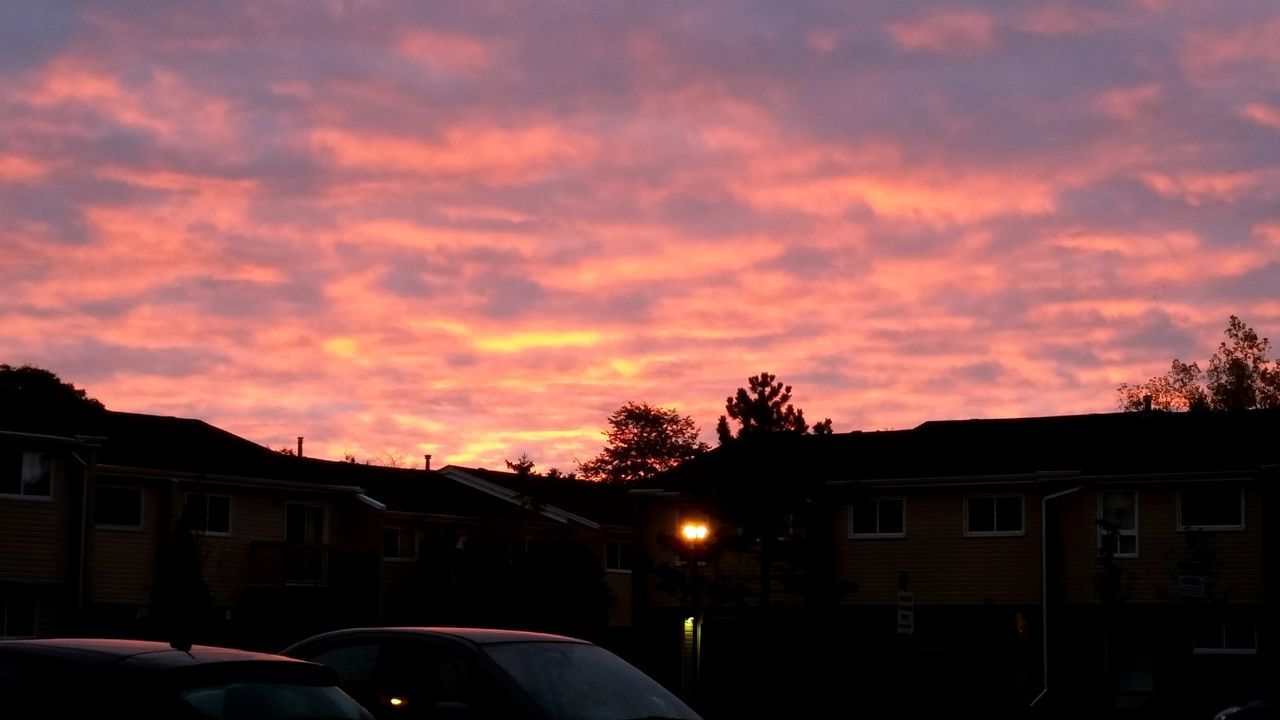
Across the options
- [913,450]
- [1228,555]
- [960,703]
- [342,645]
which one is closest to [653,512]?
[913,450]

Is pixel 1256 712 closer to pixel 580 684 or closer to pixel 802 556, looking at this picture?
pixel 802 556

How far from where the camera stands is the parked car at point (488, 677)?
10.8 meters

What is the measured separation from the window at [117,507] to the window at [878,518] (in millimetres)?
18529

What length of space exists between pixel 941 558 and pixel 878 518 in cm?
227

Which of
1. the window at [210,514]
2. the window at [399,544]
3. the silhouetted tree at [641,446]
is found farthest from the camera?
the silhouetted tree at [641,446]

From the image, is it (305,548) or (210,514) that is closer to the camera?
(210,514)

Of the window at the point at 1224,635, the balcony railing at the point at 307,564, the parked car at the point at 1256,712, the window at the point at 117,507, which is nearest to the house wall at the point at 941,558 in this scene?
the window at the point at 1224,635

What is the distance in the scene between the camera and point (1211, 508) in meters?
42.1

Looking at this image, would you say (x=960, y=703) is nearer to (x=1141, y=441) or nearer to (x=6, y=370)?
(x=1141, y=441)

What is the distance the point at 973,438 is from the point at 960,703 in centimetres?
962

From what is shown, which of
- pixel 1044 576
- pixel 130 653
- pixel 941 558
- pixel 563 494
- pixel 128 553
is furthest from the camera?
pixel 563 494

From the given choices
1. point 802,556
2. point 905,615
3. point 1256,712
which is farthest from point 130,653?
point 802,556

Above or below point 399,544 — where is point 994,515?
above

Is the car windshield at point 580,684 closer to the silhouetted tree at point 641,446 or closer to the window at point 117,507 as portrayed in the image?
the window at point 117,507
